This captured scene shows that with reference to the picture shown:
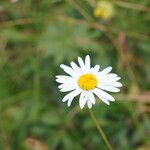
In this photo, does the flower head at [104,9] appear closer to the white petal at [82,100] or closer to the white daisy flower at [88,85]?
the white daisy flower at [88,85]

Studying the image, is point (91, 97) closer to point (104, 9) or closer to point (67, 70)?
point (67, 70)

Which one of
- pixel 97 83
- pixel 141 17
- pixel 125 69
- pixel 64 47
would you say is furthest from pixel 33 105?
pixel 97 83

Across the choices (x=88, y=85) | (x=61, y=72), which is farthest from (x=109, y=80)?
(x=61, y=72)

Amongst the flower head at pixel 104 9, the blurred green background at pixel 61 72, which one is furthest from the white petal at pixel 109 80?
the flower head at pixel 104 9

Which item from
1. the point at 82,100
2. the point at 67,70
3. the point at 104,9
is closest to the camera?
the point at 82,100

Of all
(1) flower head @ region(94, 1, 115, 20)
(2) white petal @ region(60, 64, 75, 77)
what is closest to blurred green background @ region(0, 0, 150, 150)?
(1) flower head @ region(94, 1, 115, 20)

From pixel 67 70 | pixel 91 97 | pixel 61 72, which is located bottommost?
pixel 91 97
